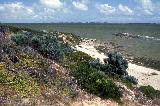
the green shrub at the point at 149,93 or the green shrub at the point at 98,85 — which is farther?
the green shrub at the point at 149,93

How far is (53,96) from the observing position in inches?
573

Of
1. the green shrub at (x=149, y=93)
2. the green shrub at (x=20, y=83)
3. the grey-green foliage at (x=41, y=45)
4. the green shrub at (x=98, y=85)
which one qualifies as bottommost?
the green shrub at (x=149, y=93)

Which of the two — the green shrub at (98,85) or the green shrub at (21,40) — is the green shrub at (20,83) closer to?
the green shrub at (98,85)

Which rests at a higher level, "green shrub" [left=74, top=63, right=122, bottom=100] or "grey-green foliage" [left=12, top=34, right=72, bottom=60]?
"grey-green foliage" [left=12, top=34, right=72, bottom=60]

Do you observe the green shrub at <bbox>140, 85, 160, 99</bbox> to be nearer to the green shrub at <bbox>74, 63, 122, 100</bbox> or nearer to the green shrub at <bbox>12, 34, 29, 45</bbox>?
the green shrub at <bbox>74, 63, 122, 100</bbox>

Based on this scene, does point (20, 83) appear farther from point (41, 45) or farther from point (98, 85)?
point (41, 45)

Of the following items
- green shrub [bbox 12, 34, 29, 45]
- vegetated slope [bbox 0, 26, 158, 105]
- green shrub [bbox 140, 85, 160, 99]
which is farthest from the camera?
green shrub [bbox 140, 85, 160, 99]

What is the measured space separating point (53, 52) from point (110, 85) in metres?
4.87

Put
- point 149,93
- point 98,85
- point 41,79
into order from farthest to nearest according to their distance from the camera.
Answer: point 149,93 → point 98,85 → point 41,79

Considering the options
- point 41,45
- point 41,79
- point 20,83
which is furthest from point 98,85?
point 41,45

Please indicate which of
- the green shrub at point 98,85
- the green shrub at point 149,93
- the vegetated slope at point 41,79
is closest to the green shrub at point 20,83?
the vegetated slope at point 41,79

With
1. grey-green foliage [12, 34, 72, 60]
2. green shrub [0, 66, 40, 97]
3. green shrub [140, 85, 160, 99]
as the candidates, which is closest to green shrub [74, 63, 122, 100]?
green shrub [0, 66, 40, 97]

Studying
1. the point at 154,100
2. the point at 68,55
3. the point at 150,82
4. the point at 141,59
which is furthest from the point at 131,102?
the point at 141,59

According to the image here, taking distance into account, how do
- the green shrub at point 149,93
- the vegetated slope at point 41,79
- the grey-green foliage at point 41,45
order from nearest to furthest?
1. the vegetated slope at point 41,79
2. the grey-green foliage at point 41,45
3. the green shrub at point 149,93
